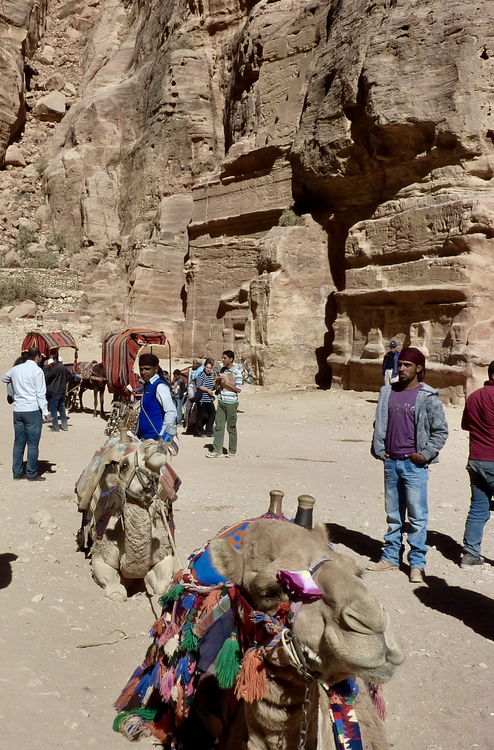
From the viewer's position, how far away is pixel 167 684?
2.80m

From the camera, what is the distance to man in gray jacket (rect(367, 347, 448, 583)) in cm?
528

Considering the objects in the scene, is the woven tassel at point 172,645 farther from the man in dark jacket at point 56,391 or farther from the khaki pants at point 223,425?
the man in dark jacket at point 56,391

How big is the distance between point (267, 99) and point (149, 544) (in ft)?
74.8

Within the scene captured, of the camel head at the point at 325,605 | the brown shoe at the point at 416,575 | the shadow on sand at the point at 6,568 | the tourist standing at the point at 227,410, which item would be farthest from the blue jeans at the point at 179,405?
the camel head at the point at 325,605

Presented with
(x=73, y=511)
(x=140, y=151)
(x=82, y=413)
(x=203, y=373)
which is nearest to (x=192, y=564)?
(x=73, y=511)

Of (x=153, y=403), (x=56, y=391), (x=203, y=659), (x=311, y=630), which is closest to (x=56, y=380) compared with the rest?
(x=56, y=391)

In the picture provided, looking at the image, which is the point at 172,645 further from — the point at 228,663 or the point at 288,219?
the point at 288,219

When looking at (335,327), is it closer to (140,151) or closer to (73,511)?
(73,511)

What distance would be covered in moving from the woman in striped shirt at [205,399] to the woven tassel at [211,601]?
33.6 feet

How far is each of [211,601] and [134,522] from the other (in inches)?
90.8

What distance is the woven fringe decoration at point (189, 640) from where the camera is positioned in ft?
8.65

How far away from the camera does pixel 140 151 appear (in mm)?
33875

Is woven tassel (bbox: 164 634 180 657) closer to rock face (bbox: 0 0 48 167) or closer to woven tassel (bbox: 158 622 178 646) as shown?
woven tassel (bbox: 158 622 178 646)

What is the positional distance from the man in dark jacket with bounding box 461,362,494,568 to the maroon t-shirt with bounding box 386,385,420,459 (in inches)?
29.9
